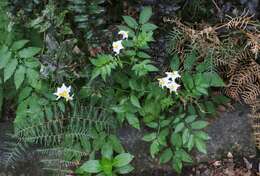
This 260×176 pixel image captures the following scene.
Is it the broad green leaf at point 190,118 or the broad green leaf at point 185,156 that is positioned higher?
the broad green leaf at point 190,118

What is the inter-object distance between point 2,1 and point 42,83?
0.49 metres

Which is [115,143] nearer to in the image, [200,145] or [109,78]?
[109,78]

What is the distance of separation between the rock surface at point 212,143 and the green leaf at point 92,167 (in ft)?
0.83

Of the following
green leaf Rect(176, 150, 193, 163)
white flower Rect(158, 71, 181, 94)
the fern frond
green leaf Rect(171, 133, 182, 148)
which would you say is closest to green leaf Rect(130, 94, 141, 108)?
white flower Rect(158, 71, 181, 94)

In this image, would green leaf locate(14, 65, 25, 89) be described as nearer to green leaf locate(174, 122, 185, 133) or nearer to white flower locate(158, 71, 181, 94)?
white flower locate(158, 71, 181, 94)

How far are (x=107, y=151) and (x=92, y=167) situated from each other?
121 mm

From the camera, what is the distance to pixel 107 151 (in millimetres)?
2863

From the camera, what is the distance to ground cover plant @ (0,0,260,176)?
267 cm

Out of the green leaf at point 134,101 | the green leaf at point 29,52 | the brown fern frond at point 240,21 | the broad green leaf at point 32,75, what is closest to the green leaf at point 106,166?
the green leaf at point 134,101

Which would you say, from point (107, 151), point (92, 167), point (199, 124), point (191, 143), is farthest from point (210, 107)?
point (92, 167)

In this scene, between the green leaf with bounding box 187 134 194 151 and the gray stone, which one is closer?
the green leaf with bounding box 187 134 194 151

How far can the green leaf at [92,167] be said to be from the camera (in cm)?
283

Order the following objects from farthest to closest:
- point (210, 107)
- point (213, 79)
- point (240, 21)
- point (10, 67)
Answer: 1. point (210, 107)
2. point (213, 79)
3. point (240, 21)
4. point (10, 67)

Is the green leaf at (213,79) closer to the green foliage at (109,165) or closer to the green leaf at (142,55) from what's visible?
the green leaf at (142,55)
